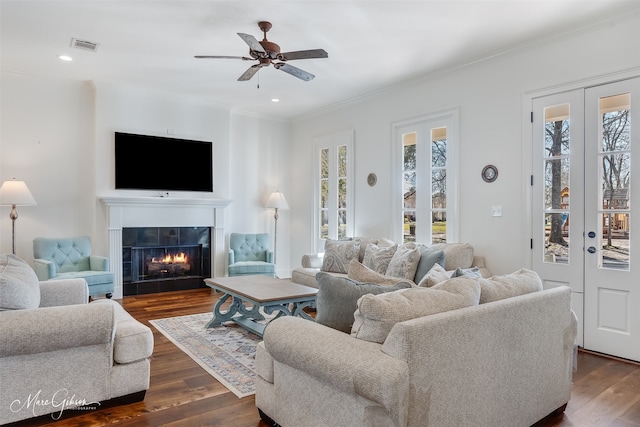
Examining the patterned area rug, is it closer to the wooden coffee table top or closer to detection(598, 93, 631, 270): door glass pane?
the wooden coffee table top

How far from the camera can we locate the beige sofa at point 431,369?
62.1 inches

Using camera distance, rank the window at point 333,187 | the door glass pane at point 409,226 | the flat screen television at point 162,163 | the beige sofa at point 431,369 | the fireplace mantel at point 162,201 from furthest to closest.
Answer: the window at point 333,187, the flat screen television at point 162,163, the fireplace mantel at point 162,201, the door glass pane at point 409,226, the beige sofa at point 431,369

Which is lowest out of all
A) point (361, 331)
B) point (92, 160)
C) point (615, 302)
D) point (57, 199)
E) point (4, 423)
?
point (4, 423)

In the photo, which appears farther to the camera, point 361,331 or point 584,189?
point 584,189

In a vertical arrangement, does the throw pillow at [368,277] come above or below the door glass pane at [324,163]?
below

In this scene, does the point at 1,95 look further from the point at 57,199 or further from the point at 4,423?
the point at 4,423

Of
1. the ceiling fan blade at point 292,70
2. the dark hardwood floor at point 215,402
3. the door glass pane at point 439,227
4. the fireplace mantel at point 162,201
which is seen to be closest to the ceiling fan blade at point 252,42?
the ceiling fan blade at point 292,70

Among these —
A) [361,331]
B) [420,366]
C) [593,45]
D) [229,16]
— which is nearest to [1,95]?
[229,16]

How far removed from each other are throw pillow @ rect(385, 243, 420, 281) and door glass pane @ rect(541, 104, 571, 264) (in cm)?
120

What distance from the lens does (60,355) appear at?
226 cm

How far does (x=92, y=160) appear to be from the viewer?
559 cm

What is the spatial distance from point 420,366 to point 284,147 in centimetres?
615

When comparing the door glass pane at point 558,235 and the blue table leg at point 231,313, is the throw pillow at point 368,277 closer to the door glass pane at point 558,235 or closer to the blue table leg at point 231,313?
the blue table leg at point 231,313

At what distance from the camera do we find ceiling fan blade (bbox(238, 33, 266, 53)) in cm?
313
